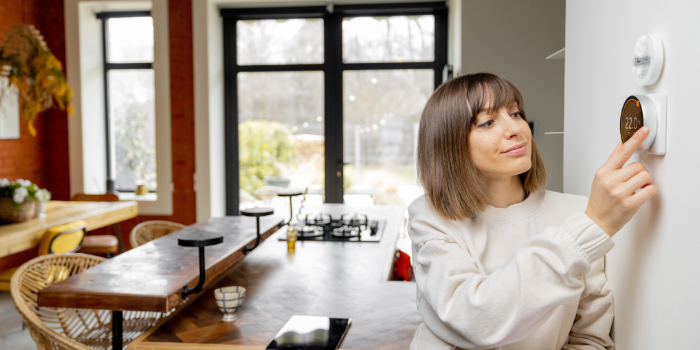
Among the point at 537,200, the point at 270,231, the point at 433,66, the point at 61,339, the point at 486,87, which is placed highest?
the point at 433,66

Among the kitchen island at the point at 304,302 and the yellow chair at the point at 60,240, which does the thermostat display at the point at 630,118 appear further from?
the yellow chair at the point at 60,240

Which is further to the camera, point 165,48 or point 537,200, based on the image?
point 165,48

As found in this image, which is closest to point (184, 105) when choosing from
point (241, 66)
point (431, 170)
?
point (241, 66)

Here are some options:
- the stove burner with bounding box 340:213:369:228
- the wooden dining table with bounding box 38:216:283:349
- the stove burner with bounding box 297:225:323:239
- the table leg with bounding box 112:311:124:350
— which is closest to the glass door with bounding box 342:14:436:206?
the stove burner with bounding box 340:213:369:228

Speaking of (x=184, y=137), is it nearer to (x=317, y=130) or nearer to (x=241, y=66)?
(x=241, y=66)

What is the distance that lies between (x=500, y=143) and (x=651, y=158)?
0.93 ft

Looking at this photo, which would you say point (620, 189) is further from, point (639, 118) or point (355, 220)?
point (355, 220)

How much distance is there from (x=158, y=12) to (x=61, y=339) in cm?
395

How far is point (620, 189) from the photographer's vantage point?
2.77ft

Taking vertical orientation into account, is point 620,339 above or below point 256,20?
below

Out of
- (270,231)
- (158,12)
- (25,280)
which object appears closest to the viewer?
(25,280)

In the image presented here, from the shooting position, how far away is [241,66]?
526cm

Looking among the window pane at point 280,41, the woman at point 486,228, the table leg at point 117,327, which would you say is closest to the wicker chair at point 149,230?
the table leg at point 117,327

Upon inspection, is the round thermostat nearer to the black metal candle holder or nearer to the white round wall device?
the white round wall device
